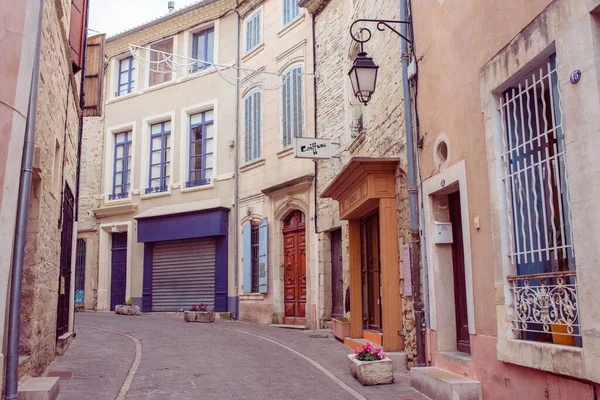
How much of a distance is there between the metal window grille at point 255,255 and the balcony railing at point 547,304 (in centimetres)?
1124

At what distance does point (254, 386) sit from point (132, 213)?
1417cm

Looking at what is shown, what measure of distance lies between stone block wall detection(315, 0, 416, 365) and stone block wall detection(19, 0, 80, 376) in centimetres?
453

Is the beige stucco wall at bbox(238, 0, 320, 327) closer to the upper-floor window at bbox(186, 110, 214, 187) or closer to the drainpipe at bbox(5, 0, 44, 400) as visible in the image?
the upper-floor window at bbox(186, 110, 214, 187)

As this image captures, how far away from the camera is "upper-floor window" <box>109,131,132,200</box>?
812 inches

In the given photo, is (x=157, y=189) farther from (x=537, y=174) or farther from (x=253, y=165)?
(x=537, y=174)

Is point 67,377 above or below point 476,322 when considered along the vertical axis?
below

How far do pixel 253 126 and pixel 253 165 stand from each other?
1111mm

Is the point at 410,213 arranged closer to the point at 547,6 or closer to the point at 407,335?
the point at 407,335

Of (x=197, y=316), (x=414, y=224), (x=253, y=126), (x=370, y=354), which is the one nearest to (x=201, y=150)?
(x=253, y=126)

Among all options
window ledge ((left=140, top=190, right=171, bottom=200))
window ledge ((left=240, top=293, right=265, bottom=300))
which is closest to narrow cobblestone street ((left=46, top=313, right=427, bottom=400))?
window ledge ((left=240, top=293, right=265, bottom=300))

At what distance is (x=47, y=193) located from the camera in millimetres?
7250

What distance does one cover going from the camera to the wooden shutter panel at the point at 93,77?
11.6 metres

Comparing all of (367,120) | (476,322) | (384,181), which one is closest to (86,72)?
(367,120)

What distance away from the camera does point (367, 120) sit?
34.9 ft
